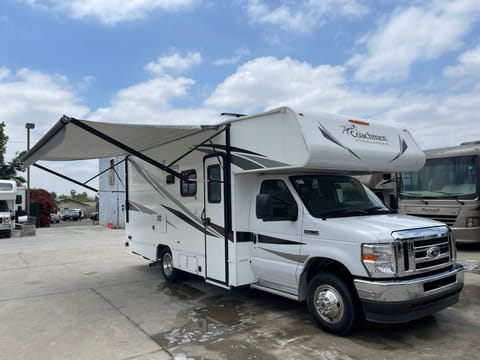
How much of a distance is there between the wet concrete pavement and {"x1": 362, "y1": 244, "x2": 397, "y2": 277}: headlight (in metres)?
0.84

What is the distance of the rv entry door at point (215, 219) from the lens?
6.48 m

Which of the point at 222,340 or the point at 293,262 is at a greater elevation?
the point at 293,262

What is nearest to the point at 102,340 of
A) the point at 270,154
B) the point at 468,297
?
the point at 270,154

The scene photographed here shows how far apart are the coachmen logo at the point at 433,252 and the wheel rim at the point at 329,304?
113 cm

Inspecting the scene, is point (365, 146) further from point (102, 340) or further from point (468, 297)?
point (102, 340)

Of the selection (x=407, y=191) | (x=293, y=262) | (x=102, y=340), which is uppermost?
(x=407, y=191)

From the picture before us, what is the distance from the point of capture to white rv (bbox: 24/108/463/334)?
4.65 m

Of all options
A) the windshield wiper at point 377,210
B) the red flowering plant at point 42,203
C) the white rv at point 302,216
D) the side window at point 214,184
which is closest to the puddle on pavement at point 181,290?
the white rv at point 302,216

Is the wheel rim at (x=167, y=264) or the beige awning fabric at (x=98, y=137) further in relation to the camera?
the wheel rim at (x=167, y=264)

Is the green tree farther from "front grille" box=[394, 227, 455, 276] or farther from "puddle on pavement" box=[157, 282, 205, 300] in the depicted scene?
"front grille" box=[394, 227, 455, 276]

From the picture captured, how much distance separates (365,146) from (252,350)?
10.1ft

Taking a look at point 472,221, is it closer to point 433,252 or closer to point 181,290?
point 433,252

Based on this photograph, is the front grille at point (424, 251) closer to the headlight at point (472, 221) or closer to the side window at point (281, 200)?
the side window at point (281, 200)

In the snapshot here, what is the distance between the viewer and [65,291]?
7855 mm
